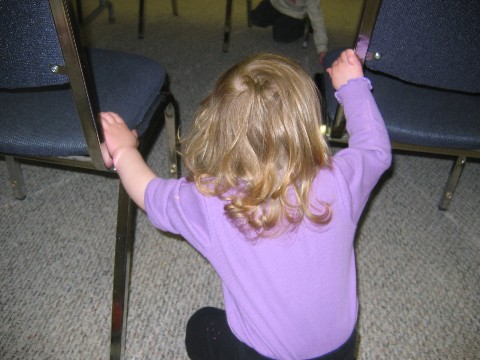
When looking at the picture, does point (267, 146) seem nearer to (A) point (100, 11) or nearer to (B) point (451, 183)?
(B) point (451, 183)

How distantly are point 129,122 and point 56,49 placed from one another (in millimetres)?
241

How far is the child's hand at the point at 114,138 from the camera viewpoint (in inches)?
30.2

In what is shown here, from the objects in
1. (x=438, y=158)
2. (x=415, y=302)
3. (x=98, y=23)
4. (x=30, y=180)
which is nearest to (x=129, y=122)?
(x=30, y=180)

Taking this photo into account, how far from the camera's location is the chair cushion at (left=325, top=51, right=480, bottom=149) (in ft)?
2.88

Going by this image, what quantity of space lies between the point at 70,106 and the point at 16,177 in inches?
19.5

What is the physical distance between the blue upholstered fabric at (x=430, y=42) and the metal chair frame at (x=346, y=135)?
1 cm

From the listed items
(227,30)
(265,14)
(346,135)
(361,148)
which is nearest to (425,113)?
Answer: (346,135)

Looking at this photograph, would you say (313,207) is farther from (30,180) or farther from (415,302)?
(30,180)

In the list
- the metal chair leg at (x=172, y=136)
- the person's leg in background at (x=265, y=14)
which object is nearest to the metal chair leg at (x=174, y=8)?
the person's leg in background at (x=265, y=14)

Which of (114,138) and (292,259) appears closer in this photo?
(292,259)

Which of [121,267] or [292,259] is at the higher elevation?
[292,259]

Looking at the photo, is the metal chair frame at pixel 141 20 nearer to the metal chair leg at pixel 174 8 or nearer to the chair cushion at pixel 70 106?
the metal chair leg at pixel 174 8

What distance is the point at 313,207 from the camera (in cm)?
59

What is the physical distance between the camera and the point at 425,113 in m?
0.92
